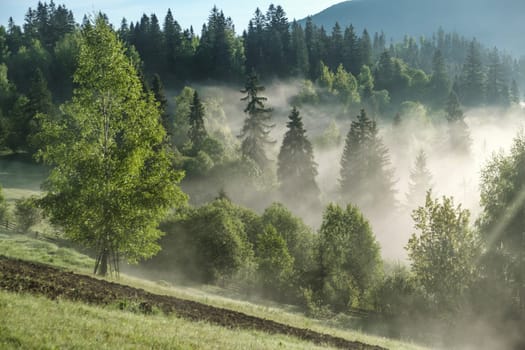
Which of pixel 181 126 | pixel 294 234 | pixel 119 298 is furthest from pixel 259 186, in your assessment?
pixel 119 298

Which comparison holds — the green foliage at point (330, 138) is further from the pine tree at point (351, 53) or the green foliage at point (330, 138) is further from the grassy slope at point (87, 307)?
the grassy slope at point (87, 307)

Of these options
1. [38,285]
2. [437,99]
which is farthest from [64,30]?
[38,285]

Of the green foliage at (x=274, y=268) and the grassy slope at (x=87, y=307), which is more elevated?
the grassy slope at (x=87, y=307)

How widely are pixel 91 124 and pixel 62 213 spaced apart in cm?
Answer: 519

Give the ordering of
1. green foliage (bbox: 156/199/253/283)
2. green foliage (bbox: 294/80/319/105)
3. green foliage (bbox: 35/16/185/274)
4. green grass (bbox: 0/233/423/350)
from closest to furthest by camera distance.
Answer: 1. green grass (bbox: 0/233/423/350)
2. green foliage (bbox: 35/16/185/274)
3. green foliage (bbox: 156/199/253/283)
4. green foliage (bbox: 294/80/319/105)

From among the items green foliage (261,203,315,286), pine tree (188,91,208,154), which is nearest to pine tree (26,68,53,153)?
pine tree (188,91,208,154)

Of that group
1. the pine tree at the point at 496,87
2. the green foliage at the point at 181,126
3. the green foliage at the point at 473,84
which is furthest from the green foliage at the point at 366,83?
the green foliage at the point at 181,126

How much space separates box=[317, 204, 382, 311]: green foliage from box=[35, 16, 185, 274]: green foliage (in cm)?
2714

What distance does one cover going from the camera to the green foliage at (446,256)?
37.4 metres

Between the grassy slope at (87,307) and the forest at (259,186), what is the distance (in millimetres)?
3139

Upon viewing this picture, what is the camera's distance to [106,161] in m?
28.2

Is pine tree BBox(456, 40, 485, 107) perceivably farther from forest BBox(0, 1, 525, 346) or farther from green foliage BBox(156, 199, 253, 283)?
green foliage BBox(156, 199, 253, 283)

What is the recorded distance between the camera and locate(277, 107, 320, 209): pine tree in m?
92.8

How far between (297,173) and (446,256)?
56337 mm
